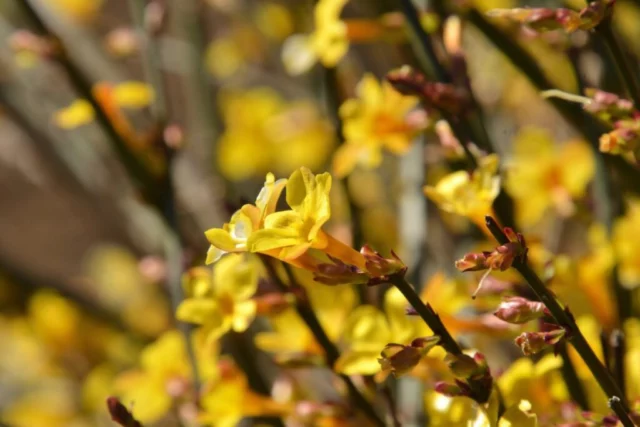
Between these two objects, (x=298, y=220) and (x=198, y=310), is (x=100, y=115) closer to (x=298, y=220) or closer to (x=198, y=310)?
(x=198, y=310)

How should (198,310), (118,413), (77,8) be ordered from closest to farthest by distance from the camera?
(118,413) → (198,310) → (77,8)

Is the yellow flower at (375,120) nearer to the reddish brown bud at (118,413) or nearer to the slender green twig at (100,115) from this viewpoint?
the slender green twig at (100,115)

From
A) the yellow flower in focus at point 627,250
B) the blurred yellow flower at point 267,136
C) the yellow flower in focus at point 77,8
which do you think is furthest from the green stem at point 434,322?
the yellow flower in focus at point 77,8

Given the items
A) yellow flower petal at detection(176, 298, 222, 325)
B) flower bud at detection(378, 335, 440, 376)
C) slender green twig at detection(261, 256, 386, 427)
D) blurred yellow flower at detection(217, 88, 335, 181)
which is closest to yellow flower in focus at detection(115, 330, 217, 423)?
yellow flower petal at detection(176, 298, 222, 325)

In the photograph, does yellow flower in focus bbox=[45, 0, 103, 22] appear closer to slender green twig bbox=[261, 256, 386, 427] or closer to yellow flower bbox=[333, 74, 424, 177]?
yellow flower bbox=[333, 74, 424, 177]

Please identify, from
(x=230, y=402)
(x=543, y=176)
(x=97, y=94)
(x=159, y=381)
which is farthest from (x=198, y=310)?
(x=543, y=176)

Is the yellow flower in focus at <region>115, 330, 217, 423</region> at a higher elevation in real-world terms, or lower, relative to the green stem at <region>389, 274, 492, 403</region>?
lower
